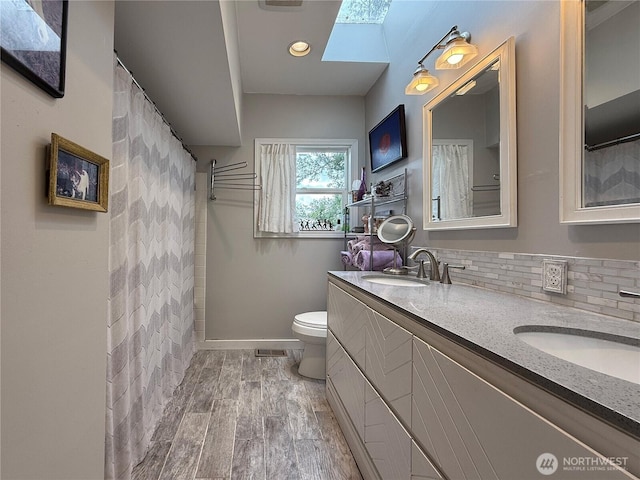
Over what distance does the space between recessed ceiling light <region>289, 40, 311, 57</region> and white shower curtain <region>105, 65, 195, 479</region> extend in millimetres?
1095

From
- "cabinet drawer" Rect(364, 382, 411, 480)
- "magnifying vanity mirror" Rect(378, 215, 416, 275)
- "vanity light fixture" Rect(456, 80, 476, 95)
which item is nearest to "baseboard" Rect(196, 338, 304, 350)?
"magnifying vanity mirror" Rect(378, 215, 416, 275)

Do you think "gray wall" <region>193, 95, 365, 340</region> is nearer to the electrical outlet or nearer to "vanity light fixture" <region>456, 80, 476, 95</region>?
"vanity light fixture" <region>456, 80, 476, 95</region>

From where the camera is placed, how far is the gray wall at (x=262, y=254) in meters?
3.06

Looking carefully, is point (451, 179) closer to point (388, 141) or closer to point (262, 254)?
point (388, 141)

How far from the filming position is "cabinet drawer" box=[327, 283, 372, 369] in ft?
4.77

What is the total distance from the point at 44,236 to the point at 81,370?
40 cm

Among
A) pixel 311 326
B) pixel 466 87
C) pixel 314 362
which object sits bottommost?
pixel 314 362

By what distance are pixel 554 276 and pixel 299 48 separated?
A: 2.21 meters

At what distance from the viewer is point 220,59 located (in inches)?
61.5

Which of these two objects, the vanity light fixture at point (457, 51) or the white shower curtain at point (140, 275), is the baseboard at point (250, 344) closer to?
the white shower curtain at point (140, 275)

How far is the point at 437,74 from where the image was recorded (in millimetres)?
1867

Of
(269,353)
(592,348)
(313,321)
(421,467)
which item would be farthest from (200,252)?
(592,348)
